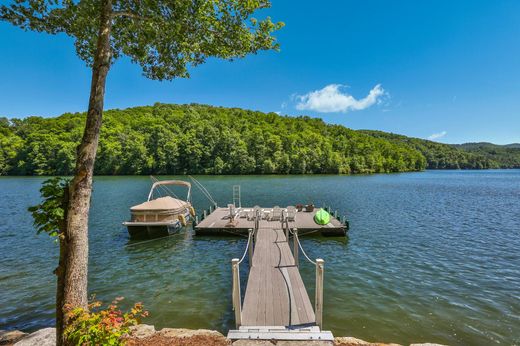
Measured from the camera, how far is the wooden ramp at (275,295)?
653 centimetres

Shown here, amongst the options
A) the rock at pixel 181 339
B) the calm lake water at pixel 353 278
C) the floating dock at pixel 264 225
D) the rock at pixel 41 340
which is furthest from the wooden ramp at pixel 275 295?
A: the floating dock at pixel 264 225

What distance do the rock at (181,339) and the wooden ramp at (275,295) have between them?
2.44 feet

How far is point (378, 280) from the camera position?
1111cm

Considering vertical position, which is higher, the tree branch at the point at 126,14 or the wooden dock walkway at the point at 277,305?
the tree branch at the point at 126,14

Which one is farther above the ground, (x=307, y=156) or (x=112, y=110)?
(x=112, y=110)

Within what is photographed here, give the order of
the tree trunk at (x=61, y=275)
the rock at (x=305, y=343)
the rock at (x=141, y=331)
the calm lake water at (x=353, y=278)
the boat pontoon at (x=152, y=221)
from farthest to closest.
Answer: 1. the boat pontoon at (x=152, y=221)
2. the calm lake water at (x=353, y=278)
3. the rock at (x=141, y=331)
4. the rock at (x=305, y=343)
5. the tree trunk at (x=61, y=275)

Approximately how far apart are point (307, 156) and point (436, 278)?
86.8 metres

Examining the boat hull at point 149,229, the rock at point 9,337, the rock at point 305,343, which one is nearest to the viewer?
the rock at point 305,343

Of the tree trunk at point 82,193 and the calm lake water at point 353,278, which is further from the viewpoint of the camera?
the calm lake water at point 353,278

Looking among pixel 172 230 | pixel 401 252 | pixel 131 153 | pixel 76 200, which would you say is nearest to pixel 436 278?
pixel 401 252

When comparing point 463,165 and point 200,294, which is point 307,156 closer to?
point 200,294

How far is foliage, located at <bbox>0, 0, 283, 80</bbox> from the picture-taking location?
5371 millimetres

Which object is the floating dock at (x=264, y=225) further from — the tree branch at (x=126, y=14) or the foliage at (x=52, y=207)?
the tree branch at (x=126, y=14)

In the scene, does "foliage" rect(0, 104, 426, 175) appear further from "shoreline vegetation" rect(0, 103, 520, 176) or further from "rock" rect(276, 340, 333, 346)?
"rock" rect(276, 340, 333, 346)
